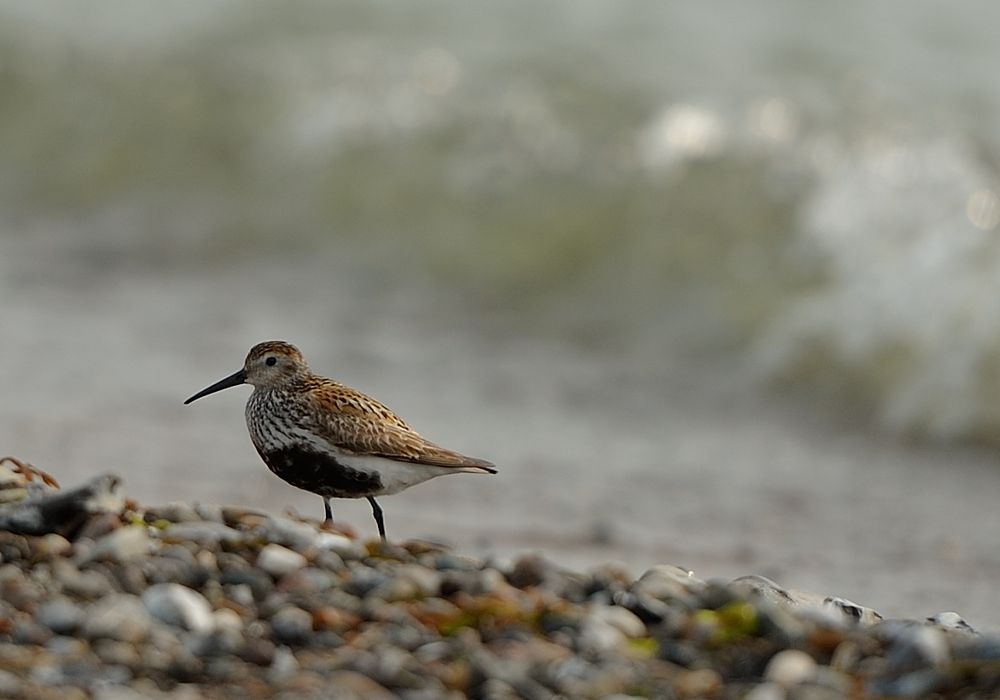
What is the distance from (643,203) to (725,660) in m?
7.32

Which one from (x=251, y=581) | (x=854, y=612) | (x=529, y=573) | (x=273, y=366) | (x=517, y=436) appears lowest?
(x=251, y=581)

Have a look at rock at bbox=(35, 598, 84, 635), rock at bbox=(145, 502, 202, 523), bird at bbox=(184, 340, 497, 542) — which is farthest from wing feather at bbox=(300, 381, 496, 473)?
rock at bbox=(35, 598, 84, 635)

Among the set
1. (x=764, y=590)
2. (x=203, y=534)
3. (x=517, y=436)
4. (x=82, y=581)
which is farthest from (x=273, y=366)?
(x=517, y=436)

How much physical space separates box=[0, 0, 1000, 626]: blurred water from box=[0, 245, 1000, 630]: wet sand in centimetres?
3

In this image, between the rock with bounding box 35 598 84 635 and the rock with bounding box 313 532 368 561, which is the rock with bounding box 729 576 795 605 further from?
the rock with bounding box 35 598 84 635

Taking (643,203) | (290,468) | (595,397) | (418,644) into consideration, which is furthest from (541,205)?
(418,644)

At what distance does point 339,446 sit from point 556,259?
584 centimetres

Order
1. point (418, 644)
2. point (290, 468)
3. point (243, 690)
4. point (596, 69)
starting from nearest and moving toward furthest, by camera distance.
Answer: point (243, 690) < point (418, 644) < point (290, 468) < point (596, 69)

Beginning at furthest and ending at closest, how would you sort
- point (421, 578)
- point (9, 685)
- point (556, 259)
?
1. point (556, 259)
2. point (421, 578)
3. point (9, 685)

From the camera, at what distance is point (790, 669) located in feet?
11.0

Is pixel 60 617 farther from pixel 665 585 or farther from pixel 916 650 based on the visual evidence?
pixel 916 650

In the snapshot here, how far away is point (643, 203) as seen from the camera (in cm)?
1059

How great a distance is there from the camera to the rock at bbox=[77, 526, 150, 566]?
3893mm

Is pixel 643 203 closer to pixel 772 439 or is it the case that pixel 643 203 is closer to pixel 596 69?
pixel 596 69
